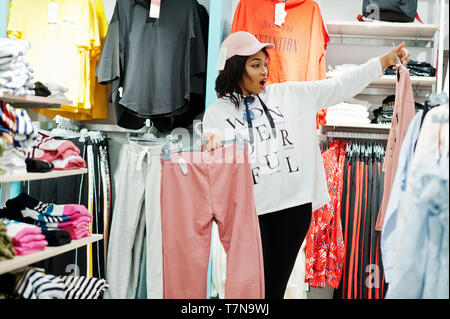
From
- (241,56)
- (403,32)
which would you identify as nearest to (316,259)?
(241,56)

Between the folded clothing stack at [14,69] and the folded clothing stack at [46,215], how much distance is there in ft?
1.60

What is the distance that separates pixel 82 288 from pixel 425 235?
1.39 m

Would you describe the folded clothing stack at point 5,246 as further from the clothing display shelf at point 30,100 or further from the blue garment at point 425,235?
the blue garment at point 425,235

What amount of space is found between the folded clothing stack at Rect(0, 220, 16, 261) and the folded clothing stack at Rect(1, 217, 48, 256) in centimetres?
6

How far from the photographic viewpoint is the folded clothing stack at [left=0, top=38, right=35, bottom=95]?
176 centimetres

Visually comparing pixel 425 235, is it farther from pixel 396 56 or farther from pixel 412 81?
pixel 412 81

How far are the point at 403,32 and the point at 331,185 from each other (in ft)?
3.76

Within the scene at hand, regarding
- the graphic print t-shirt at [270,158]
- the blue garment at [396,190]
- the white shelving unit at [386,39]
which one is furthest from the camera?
the white shelving unit at [386,39]

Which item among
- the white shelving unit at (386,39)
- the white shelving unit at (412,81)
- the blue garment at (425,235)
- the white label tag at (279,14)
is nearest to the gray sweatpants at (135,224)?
Result: the white label tag at (279,14)

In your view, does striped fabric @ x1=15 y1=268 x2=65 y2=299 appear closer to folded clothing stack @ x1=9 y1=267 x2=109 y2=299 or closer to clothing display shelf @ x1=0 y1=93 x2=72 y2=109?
folded clothing stack @ x1=9 y1=267 x2=109 y2=299

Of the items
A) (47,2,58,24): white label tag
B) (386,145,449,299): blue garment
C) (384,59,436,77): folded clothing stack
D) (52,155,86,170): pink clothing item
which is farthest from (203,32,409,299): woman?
(47,2,58,24): white label tag

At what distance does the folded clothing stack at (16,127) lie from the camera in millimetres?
1699

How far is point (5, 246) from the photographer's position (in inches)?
63.3

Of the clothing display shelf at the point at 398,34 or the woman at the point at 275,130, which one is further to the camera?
the clothing display shelf at the point at 398,34
